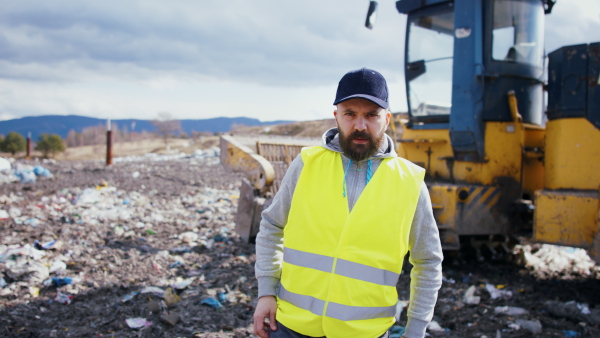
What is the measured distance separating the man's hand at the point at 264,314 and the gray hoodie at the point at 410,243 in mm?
28

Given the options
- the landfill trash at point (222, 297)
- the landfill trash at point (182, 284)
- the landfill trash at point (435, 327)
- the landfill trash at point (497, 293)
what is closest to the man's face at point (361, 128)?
the landfill trash at point (435, 327)

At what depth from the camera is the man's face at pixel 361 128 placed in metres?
1.70

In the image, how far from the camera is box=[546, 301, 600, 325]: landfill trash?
11.9 ft

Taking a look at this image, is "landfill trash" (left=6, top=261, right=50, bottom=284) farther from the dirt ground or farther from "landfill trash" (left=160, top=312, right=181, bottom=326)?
"landfill trash" (left=160, top=312, right=181, bottom=326)

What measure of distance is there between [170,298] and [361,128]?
2809 mm

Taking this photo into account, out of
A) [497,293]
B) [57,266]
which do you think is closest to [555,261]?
[497,293]

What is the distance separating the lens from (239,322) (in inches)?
140

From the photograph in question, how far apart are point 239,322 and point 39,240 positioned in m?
3.02

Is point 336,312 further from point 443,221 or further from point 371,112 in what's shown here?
point 443,221

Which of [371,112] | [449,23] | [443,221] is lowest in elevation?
[443,221]

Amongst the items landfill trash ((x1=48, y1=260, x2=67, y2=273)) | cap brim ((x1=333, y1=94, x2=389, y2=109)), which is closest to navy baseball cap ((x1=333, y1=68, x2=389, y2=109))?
cap brim ((x1=333, y1=94, x2=389, y2=109))

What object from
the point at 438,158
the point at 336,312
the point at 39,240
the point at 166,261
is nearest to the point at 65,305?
the point at 166,261

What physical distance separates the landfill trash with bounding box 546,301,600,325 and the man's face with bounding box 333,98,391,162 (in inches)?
116

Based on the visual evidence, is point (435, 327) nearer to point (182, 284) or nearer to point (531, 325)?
point (531, 325)
